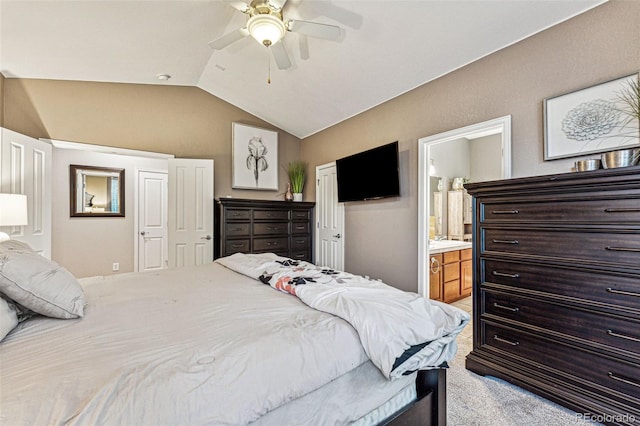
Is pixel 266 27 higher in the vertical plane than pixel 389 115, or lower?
higher

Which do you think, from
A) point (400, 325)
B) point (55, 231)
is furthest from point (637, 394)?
point (55, 231)

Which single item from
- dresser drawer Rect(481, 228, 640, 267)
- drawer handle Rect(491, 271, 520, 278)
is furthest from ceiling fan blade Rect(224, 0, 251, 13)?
drawer handle Rect(491, 271, 520, 278)

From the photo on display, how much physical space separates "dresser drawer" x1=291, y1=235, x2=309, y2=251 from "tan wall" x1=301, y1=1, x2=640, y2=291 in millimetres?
885

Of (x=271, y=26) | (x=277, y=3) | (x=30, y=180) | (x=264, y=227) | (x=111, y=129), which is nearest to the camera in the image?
(x=271, y=26)

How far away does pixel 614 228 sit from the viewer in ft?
5.34

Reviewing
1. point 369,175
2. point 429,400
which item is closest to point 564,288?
point 429,400

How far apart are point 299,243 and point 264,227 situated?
720 millimetres

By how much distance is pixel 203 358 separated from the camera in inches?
37.2

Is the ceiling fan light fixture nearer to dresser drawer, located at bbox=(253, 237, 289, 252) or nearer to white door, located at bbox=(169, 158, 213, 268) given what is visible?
white door, located at bbox=(169, 158, 213, 268)

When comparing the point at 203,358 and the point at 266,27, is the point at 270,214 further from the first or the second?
the point at 203,358

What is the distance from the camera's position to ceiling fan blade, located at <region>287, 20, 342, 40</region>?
2.20 meters

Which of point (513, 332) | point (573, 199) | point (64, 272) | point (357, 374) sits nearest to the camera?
point (357, 374)

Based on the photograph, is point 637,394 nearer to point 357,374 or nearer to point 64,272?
point 357,374

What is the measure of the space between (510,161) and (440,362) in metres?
1.92
